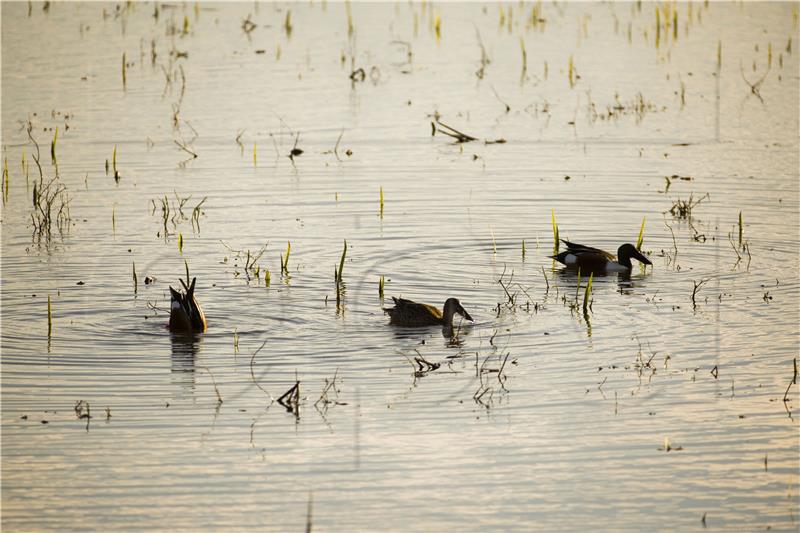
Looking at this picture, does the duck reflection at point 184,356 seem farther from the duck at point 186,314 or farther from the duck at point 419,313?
the duck at point 419,313

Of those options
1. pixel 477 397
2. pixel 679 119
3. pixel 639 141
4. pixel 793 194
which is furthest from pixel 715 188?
pixel 477 397

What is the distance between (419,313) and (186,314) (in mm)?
2135

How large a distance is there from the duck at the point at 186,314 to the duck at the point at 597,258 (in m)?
4.51

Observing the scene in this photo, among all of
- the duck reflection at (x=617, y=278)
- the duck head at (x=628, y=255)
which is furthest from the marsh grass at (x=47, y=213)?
the duck head at (x=628, y=255)

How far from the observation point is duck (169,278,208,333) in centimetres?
1114

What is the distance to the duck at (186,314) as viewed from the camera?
36.6 ft

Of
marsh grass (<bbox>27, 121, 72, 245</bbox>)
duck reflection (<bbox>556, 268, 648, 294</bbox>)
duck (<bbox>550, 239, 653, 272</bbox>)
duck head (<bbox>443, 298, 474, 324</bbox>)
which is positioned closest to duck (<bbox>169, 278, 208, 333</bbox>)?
duck head (<bbox>443, 298, 474, 324</bbox>)

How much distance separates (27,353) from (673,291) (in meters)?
6.57

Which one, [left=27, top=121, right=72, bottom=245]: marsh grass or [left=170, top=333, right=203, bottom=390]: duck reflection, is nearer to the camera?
[left=170, top=333, right=203, bottom=390]: duck reflection

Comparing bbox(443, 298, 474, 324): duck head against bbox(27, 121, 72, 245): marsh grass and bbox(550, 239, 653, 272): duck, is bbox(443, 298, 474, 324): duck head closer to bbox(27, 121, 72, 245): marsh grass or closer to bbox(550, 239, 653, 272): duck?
bbox(550, 239, 653, 272): duck

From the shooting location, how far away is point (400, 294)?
12.9m

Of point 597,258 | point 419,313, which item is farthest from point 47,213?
point 597,258

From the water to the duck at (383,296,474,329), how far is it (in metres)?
0.14

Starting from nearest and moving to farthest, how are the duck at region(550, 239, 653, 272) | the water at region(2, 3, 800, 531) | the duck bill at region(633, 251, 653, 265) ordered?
the water at region(2, 3, 800, 531), the duck at region(550, 239, 653, 272), the duck bill at region(633, 251, 653, 265)
